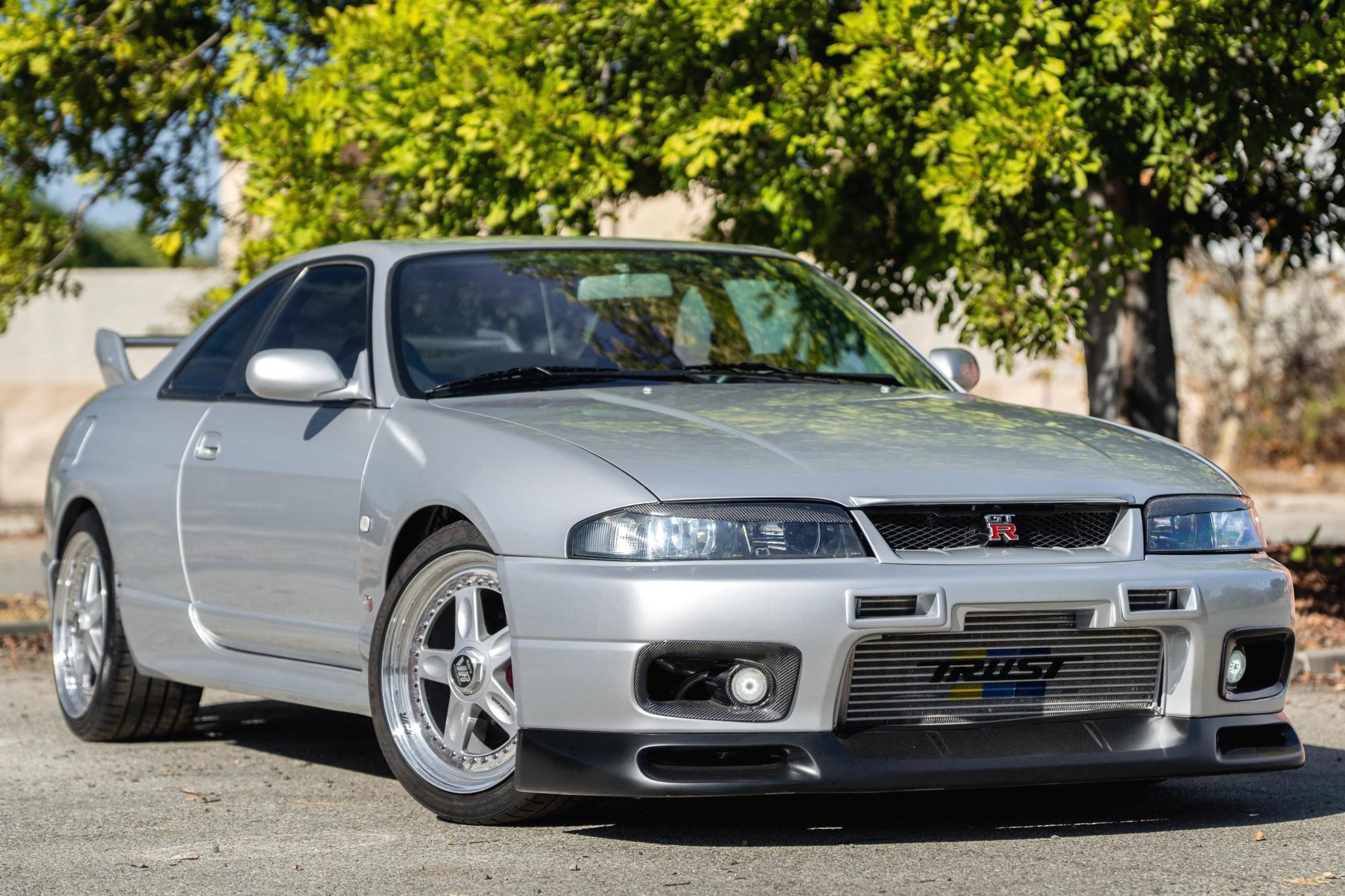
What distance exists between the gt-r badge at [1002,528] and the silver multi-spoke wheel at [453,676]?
119 centimetres

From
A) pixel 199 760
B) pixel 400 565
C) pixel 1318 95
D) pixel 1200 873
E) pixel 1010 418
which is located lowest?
pixel 199 760

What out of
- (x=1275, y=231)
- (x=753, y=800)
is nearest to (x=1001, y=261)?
(x=1275, y=231)

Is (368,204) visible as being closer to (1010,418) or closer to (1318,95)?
(1318,95)

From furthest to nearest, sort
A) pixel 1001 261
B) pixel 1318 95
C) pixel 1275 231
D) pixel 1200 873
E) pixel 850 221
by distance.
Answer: pixel 1275 231, pixel 850 221, pixel 1001 261, pixel 1318 95, pixel 1200 873

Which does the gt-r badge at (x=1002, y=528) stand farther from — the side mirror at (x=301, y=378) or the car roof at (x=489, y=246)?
the car roof at (x=489, y=246)

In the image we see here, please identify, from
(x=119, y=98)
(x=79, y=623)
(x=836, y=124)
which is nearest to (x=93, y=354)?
(x=119, y=98)

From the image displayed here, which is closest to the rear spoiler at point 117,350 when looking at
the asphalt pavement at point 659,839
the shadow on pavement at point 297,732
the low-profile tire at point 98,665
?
the low-profile tire at point 98,665

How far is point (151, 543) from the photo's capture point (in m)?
6.57

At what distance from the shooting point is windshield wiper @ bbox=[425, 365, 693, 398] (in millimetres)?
5680

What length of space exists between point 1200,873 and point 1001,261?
15.0 feet

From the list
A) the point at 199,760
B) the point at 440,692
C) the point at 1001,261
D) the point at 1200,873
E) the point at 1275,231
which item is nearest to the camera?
the point at 1200,873

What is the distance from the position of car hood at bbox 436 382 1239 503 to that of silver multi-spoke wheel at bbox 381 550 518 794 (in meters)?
0.44

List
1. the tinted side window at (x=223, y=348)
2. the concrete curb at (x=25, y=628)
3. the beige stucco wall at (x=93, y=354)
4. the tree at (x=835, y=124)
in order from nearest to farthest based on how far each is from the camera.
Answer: the tinted side window at (x=223, y=348), the tree at (x=835, y=124), the concrete curb at (x=25, y=628), the beige stucco wall at (x=93, y=354)

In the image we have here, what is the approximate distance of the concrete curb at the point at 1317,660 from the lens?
853cm
